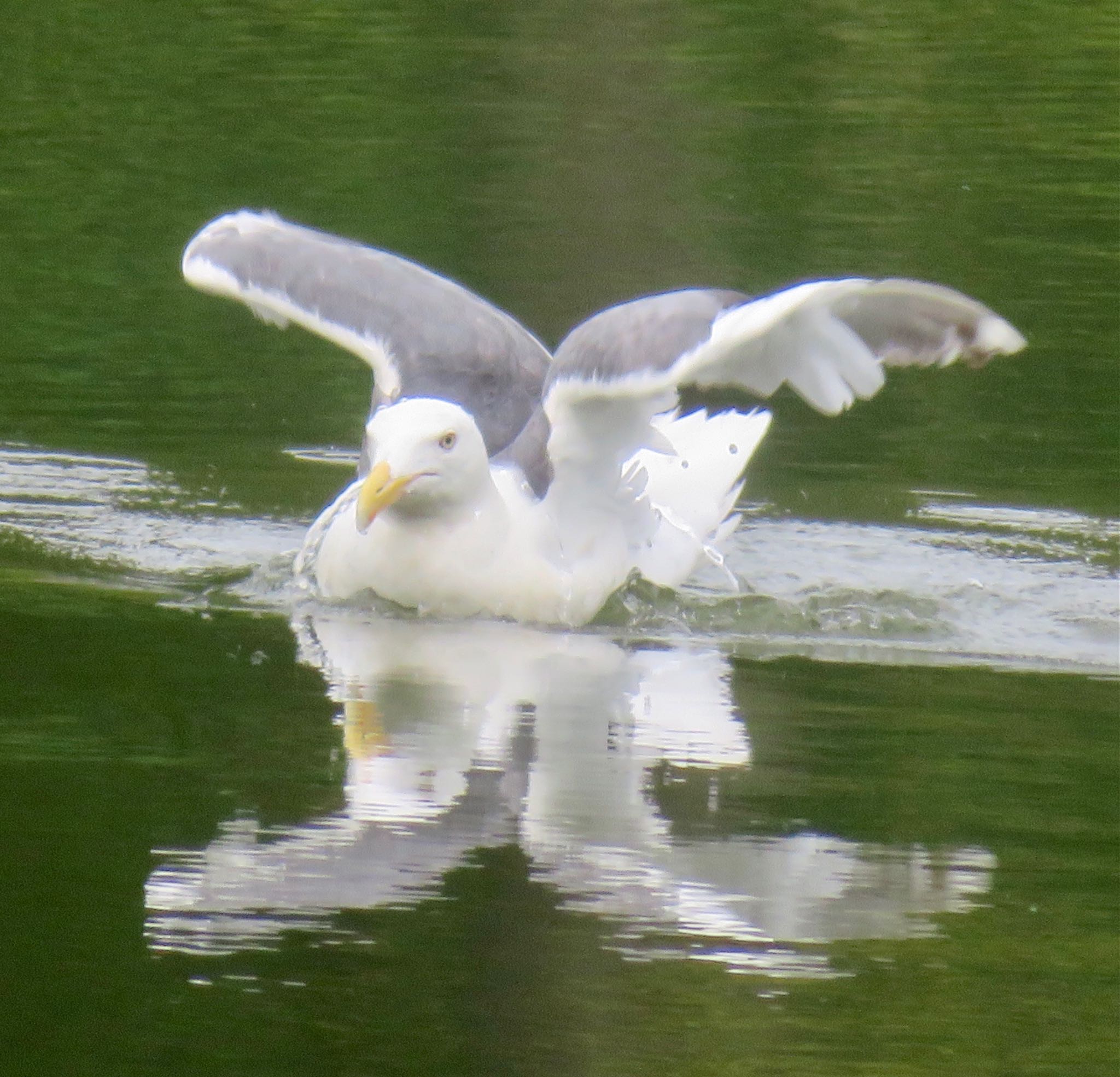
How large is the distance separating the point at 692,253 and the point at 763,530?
174 inches

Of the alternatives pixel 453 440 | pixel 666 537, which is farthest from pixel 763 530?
pixel 453 440

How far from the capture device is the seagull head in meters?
7.00

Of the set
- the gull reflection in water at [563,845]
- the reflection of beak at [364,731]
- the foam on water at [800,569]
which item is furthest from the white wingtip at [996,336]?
the reflection of beak at [364,731]

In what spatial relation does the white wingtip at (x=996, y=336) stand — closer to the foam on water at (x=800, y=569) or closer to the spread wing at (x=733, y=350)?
the spread wing at (x=733, y=350)

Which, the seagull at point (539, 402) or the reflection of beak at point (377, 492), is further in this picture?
the seagull at point (539, 402)

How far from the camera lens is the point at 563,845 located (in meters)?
5.23

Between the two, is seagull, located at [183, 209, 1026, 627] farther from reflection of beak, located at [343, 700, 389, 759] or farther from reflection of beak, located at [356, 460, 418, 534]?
reflection of beak, located at [343, 700, 389, 759]

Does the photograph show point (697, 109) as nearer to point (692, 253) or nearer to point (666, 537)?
point (692, 253)

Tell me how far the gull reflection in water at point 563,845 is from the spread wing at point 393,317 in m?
1.54

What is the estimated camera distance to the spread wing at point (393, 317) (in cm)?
798

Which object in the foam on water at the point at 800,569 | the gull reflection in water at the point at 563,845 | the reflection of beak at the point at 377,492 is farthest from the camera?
the foam on water at the point at 800,569

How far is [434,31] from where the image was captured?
18.6 metres

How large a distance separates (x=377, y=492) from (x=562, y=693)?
790mm

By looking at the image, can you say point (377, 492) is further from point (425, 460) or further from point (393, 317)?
point (393, 317)
